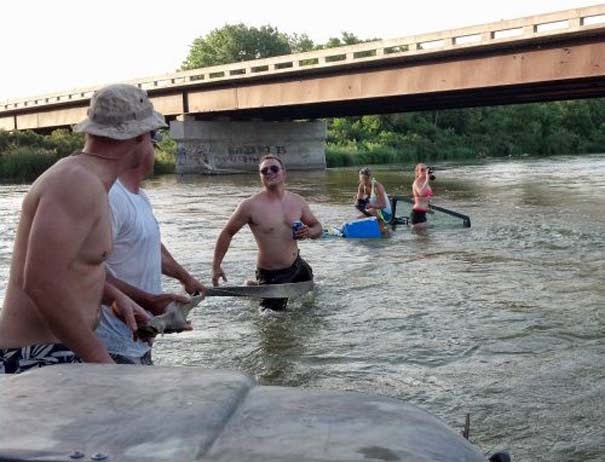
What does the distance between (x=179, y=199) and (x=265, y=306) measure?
20.5 meters

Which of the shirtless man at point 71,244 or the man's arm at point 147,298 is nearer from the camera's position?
the shirtless man at point 71,244

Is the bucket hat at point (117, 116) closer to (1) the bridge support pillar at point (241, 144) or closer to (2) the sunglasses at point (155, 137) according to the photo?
(2) the sunglasses at point (155, 137)

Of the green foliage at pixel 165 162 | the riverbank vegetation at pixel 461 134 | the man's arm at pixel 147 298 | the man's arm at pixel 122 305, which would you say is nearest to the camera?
the man's arm at pixel 122 305

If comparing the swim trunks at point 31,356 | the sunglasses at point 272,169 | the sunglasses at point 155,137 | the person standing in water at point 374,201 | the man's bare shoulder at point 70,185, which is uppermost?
the sunglasses at point 155,137

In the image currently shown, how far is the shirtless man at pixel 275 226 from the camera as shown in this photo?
8.59 m

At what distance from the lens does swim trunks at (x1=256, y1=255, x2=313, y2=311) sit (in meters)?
8.90

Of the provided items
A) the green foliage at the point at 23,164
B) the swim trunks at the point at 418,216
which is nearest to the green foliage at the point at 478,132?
the green foliage at the point at 23,164

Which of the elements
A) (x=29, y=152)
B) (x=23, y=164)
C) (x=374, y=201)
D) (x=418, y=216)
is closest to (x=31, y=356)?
(x=374, y=201)

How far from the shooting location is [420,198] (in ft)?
56.3

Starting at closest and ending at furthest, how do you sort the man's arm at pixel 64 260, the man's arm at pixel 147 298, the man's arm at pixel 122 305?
1. the man's arm at pixel 64 260
2. the man's arm at pixel 122 305
3. the man's arm at pixel 147 298

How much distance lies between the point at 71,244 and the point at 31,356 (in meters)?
0.54

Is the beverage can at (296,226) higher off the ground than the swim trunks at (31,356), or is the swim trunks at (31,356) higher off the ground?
the swim trunks at (31,356)

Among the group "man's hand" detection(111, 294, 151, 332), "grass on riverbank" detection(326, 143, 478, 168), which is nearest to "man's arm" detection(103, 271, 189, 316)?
"man's hand" detection(111, 294, 151, 332)

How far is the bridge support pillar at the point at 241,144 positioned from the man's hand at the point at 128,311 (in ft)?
149
